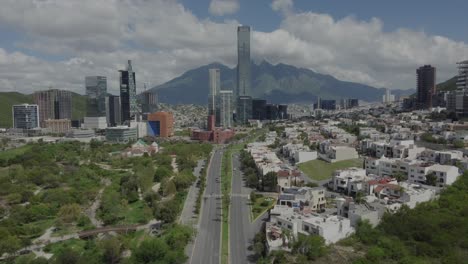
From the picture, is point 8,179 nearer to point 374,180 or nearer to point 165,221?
point 165,221

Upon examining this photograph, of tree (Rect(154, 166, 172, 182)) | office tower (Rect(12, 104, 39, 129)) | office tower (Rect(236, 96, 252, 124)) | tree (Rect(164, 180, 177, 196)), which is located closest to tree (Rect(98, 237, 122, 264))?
tree (Rect(164, 180, 177, 196))

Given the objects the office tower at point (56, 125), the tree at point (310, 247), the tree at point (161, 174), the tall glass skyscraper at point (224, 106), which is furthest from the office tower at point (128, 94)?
the tree at point (310, 247)

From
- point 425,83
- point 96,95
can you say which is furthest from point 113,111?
point 425,83

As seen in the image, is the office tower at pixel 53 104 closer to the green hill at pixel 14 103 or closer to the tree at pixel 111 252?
→ the green hill at pixel 14 103

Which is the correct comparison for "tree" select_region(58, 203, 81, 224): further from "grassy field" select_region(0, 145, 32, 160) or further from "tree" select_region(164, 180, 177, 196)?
"grassy field" select_region(0, 145, 32, 160)

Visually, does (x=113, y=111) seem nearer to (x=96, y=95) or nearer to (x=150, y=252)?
(x=96, y=95)
